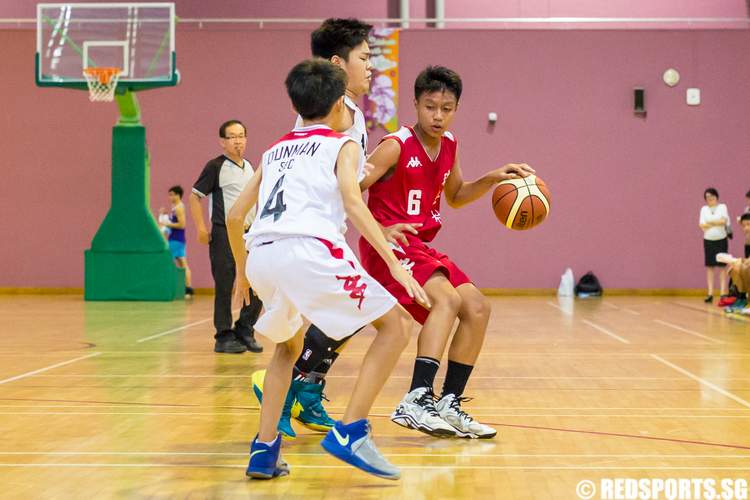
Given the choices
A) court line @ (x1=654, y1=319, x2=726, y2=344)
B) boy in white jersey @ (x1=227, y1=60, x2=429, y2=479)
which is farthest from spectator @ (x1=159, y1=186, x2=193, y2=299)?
boy in white jersey @ (x1=227, y1=60, x2=429, y2=479)

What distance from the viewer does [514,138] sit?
1499 cm

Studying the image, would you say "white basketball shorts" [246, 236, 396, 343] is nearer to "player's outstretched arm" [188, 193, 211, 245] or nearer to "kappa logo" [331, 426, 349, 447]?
"kappa logo" [331, 426, 349, 447]

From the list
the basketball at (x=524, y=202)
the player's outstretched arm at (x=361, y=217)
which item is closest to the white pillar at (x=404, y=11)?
the basketball at (x=524, y=202)

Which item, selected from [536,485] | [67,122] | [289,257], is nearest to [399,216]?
[289,257]

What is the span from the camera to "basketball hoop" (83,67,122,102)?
12.7m

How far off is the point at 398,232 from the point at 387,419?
0.89 metres

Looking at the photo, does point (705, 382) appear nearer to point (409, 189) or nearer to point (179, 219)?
point (409, 189)

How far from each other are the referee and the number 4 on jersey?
3.74 meters

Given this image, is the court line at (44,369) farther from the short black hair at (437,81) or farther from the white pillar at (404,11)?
the white pillar at (404,11)

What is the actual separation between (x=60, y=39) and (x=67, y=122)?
93.4 inches

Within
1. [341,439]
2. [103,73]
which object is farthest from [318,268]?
[103,73]

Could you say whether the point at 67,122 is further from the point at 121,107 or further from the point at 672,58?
the point at 672,58

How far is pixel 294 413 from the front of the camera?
381 cm

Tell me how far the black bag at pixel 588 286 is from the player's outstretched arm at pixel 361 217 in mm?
11919
